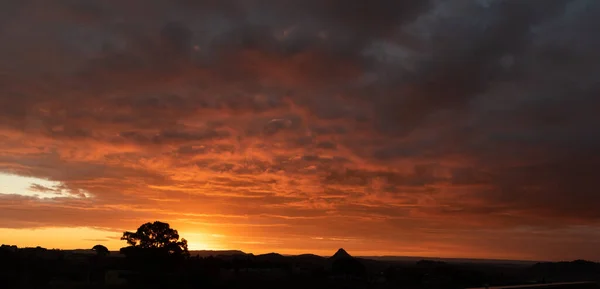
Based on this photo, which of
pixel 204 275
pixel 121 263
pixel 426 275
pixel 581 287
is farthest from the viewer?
pixel 426 275

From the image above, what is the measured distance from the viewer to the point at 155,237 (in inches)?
3401

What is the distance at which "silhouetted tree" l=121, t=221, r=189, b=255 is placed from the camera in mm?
86250

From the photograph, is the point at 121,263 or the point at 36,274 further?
the point at 121,263

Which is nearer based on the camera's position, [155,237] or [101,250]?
[155,237]

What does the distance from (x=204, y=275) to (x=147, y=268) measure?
834cm

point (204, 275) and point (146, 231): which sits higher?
point (146, 231)

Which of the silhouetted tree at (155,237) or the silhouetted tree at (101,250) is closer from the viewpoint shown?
the silhouetted tree at (155,237)

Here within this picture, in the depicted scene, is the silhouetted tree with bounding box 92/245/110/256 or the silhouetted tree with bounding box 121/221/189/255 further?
the silhouetted tree with bounding box 92/245/110/256

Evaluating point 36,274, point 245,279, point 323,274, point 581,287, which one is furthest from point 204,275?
point 581,287

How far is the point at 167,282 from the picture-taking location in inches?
2731

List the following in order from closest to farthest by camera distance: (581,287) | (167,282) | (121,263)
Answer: (167,282)
(121,263)
(581,287)

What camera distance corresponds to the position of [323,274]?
104 m

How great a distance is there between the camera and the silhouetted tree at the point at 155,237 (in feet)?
283

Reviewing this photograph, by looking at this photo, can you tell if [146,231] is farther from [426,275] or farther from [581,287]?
[581,287]
